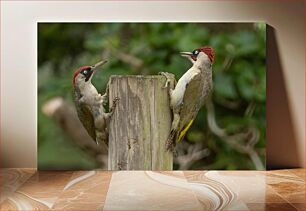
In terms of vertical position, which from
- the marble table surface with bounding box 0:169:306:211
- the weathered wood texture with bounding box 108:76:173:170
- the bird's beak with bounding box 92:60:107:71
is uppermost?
the bird's beak with bounding box 92:60:107:71

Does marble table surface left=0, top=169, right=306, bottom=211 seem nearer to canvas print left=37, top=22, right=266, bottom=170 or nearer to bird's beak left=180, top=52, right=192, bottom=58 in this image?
canvas print left=37, top=22, right=266, bottom=170

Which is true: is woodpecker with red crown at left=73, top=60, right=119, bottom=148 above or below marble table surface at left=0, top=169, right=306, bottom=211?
above

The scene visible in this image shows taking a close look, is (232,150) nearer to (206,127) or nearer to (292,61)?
(206,127)

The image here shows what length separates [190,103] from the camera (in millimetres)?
4188

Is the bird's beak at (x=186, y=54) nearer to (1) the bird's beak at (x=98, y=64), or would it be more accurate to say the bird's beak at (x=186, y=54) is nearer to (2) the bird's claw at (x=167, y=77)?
(2) the bird's claw at (x=167, y=77)

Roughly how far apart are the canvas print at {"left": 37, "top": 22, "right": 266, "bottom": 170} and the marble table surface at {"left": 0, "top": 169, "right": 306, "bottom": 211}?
0.49 ft

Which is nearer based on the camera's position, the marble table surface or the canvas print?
the marble table surface

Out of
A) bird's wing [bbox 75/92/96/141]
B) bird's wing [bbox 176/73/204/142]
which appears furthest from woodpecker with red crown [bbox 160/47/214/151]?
bird's wing [bbox 75/92/96/141]

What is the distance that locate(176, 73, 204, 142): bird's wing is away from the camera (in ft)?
13.7

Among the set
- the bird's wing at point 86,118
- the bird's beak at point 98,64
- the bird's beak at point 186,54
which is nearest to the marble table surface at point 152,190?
the bird's wing at point 86,118

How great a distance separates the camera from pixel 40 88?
13.9 feet

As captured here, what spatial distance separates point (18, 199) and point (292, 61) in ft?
7.89

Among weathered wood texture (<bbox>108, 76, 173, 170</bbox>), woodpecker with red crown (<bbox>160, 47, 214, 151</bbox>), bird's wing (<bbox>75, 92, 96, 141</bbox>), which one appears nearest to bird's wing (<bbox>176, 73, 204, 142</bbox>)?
woodpecker with red crown (<bbox>160, 47, 214, 151</bbox>)

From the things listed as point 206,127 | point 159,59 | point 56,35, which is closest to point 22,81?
point 56,35
